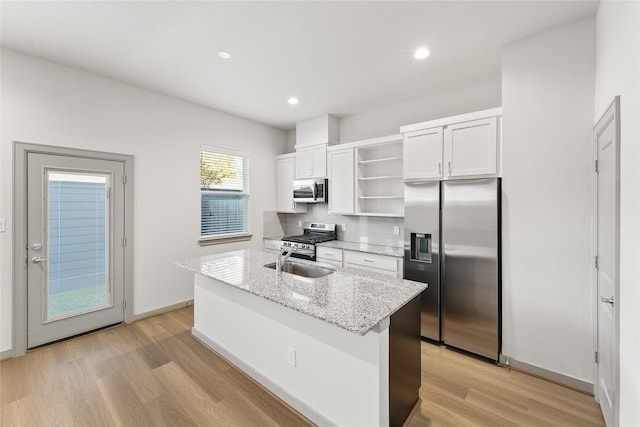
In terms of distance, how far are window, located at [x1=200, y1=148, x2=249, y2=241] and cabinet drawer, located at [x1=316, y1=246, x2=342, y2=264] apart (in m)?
1.43

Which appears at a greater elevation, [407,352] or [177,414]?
[407,352]

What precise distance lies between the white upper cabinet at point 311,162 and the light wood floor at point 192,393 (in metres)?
2.90

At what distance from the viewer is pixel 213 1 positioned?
1997mm

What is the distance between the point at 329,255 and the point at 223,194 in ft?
6.62

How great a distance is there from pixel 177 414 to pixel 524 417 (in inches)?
95.8

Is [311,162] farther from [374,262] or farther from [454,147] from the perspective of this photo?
[454,147]

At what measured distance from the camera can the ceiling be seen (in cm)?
207

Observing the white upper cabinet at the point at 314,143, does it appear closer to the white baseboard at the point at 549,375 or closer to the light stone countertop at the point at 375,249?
the light stone countertop at the point at 375,249

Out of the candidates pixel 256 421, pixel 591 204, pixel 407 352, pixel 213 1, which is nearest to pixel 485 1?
pixel 591 204

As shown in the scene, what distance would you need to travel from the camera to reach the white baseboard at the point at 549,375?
2176 millimetres

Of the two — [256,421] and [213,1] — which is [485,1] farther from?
[256,421]

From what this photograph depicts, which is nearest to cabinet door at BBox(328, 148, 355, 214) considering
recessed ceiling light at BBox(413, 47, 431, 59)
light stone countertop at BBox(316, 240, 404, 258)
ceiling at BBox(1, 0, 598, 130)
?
light stone countertop at BBox(316, 240, 404, 258)

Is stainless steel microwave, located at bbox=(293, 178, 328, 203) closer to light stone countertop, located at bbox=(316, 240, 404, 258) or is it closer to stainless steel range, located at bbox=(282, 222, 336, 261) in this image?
stainless steel range, located at bbox=(282, 222, 336, 261)

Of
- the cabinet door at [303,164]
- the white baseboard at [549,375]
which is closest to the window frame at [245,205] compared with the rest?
the cabinet door at [303,164]
